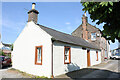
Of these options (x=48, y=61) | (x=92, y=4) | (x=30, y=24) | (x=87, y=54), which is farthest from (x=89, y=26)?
(x=92, y=4)

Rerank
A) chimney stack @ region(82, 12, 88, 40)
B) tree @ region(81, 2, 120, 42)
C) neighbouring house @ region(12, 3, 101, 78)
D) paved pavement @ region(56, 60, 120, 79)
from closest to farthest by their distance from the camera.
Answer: tree @ region(81, 2, 120, 42) → paved pavement @ region(56, 60, 120, 79) → neighbouring house @ region(12, 3, 101, 78) → chimney stack @ region(82, 12, 88, 40)

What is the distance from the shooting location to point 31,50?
34.7 ft

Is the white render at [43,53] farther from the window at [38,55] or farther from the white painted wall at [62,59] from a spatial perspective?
the window at [38,55]

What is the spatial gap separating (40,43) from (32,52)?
1597mm

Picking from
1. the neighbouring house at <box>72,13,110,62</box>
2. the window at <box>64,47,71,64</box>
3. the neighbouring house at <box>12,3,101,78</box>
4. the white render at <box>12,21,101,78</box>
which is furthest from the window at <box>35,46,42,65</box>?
the neighbouring house at <box>72,13,110,62</box>

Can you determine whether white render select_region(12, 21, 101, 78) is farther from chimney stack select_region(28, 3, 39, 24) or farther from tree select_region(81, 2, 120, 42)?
tree select_region(81, 2, 120, 42)

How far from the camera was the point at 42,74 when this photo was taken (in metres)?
8.88

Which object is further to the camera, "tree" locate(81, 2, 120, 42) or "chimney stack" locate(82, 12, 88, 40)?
"chimney stack" locate(82, 12, 88, 40)

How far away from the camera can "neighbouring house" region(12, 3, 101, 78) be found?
345 inches

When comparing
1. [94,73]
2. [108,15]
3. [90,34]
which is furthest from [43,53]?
[90,34]

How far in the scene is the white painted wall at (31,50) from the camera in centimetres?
884

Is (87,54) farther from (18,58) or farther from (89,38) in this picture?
(18,58)

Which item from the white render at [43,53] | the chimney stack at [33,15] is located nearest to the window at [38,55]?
the white render at [43,53]

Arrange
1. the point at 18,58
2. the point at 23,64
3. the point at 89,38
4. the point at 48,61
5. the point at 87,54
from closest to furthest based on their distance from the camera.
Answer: the point at 48,61
the point at 23,64
the point at 18,58
the point at 87,54
the point at 89,38
